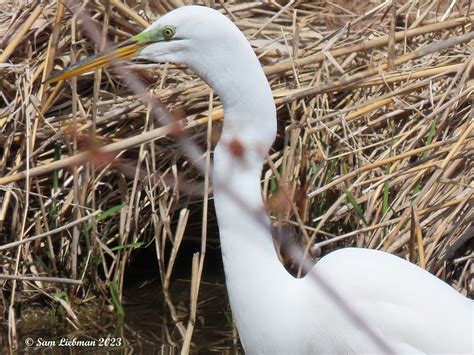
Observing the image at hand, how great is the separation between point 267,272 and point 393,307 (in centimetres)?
30

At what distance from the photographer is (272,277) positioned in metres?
2.04

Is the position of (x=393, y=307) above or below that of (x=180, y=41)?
below

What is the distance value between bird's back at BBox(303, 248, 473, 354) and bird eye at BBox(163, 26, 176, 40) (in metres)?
0.62

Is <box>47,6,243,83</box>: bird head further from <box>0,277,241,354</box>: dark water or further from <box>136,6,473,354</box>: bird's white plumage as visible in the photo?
<box>0,277,241,354</box>: dark water

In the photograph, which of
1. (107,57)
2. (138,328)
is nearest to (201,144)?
(138,328)

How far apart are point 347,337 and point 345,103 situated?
1.48 meters

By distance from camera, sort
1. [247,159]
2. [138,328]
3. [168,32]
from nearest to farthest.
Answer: [247,159] → [168,32] → [138,328]

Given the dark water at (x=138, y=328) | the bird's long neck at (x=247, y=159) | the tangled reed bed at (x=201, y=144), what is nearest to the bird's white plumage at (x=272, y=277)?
the bird's long neck at (x=247, y=159)

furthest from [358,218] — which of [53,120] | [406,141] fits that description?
[53,120]

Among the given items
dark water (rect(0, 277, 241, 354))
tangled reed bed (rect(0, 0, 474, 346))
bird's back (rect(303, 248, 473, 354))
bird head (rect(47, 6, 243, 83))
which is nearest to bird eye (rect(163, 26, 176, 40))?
bird head (rect(47, 6, 243, 83))

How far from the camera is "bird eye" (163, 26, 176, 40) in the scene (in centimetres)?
196

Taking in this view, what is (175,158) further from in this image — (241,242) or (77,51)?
(241,242)

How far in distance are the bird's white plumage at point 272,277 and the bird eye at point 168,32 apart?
0.01 meters

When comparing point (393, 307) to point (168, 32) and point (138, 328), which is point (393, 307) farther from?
point (138, 328)
